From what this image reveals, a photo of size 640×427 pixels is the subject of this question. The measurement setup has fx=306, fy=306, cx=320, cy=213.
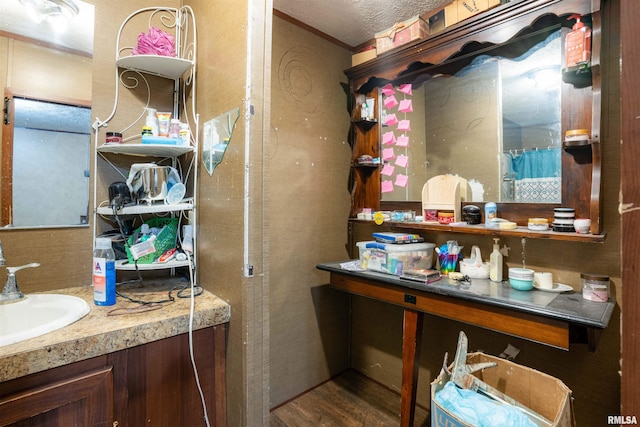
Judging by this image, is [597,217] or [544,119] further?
[544,119]

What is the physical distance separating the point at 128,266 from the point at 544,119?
1.93 metres

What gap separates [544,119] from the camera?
140 cm

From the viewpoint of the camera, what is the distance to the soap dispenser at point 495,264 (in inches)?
56.6

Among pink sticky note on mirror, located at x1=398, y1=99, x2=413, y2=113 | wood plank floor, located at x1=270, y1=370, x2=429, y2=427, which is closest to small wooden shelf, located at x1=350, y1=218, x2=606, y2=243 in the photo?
pink sticky note on mirror, located at x1=398, y1=99, x2=413, y2=113

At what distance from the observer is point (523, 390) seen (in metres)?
1.21

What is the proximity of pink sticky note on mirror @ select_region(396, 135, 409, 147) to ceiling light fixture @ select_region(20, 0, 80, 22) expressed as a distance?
1755mm

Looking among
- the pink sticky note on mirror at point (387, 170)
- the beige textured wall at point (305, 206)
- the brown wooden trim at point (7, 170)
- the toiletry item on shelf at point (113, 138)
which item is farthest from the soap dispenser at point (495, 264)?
the brown wooden trim at point (7, 170)

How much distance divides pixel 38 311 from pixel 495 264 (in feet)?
6.23

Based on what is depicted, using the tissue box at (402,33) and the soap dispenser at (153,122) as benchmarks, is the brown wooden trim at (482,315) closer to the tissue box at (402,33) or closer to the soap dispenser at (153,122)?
the soap dispenser at (153,122)

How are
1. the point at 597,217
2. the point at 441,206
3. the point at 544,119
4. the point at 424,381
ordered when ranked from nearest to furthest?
the point at 597,217
the point at 544,119
the point at 441,206
the point at 424,381

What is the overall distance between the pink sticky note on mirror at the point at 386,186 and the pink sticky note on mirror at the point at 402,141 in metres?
0.25

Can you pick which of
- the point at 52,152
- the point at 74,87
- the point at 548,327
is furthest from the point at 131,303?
the point at 548,327

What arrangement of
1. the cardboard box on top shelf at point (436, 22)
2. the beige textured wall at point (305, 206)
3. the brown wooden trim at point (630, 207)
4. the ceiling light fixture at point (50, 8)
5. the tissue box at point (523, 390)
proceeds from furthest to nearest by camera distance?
the beige textured wall at point (305, 206) < the cardboard box on top shelf at point (436, 22) < the ceiling light fixture at point (50, 8) < the tissue box at point (523, 390) < the brown wooden trim at point (630, 207)

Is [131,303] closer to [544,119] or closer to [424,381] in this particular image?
[424,381]
